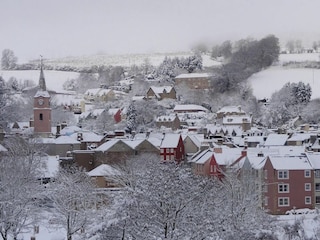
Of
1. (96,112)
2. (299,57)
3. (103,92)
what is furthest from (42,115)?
(299,57)

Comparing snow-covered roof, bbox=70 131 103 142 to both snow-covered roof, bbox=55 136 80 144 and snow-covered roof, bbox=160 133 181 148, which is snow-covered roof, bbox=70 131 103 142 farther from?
snow-covered roof, bbox=160 133 181 148

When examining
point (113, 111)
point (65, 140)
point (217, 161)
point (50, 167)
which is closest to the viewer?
point (217, 161)

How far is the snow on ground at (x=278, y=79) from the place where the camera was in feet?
470

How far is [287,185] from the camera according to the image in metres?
48.3

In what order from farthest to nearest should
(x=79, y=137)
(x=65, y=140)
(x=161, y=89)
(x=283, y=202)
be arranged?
(x=161, y=89) → (x=79, y=137) → (x=65, y=140) → (x=283, y=202)

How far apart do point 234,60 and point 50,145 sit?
10501 cm

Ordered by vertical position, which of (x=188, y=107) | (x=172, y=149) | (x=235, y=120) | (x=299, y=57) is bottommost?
(x=235, y=120)

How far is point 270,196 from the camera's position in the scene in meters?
48.0

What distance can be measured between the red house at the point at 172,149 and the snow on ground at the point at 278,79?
76.7 metres

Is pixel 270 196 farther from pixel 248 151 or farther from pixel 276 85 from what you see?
pixel 276 85

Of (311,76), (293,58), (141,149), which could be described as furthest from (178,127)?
(293,58)

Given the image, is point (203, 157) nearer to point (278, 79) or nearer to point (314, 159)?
point (314, 159)

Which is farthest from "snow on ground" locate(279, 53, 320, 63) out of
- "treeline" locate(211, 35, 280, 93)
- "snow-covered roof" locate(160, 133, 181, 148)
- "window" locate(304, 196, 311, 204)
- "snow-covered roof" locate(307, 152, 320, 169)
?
"window" locate(304, 196, 311, 204)

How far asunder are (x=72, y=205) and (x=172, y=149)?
926 inches
